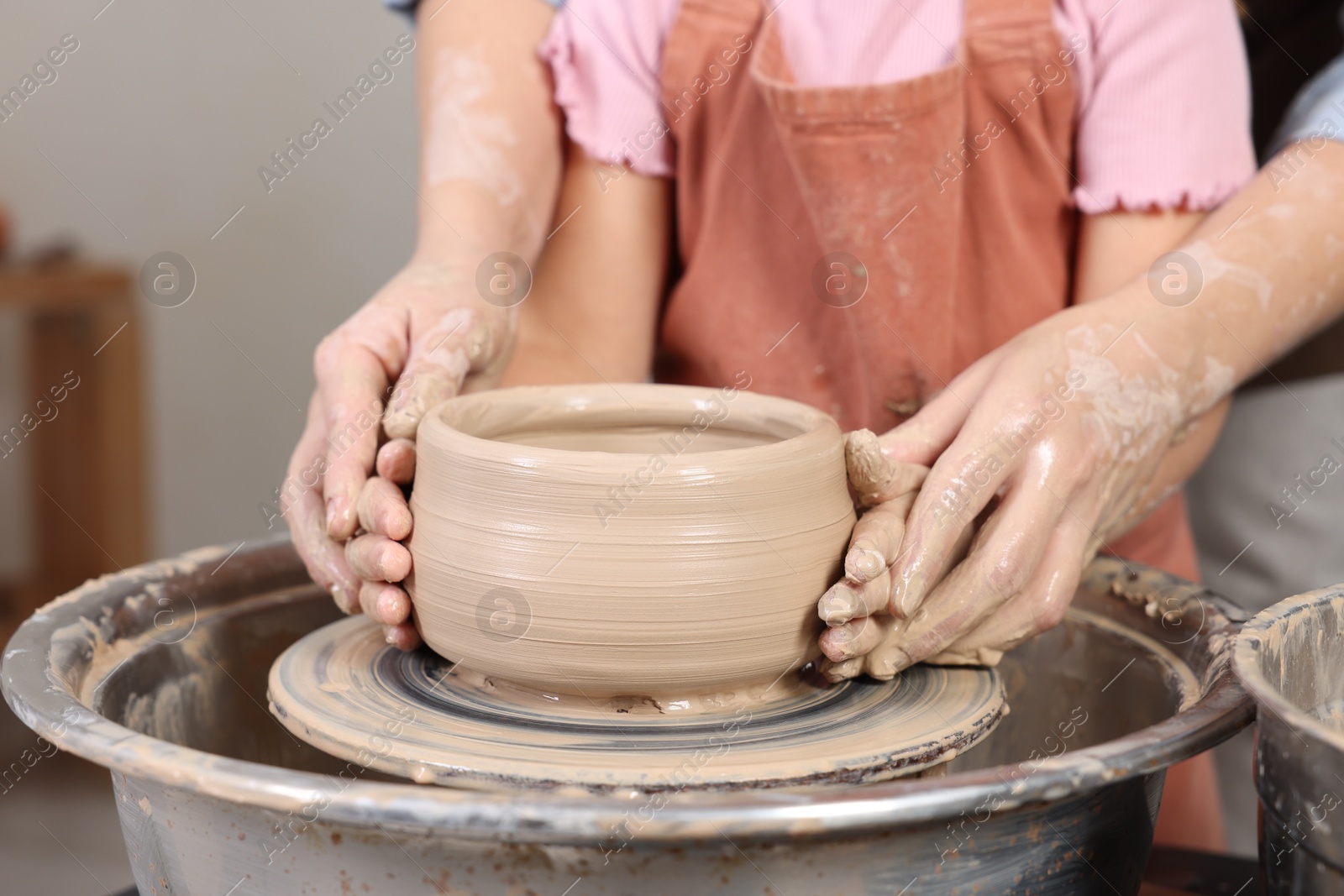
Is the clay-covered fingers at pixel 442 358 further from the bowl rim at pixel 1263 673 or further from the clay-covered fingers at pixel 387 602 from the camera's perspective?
the bowl rim at pixel 1263 673

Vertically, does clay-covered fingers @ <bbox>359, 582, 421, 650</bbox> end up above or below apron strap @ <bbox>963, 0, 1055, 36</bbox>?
below

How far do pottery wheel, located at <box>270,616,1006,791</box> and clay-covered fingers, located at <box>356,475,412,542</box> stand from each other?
0.12 meters

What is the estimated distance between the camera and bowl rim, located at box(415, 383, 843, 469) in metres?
0.83

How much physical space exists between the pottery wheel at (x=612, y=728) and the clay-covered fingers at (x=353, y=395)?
136 mm

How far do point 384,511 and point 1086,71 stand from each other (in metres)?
0.91

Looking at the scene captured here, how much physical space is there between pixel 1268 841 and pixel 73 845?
2578 millimetres

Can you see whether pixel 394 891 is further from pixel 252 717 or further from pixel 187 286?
pixel 187 286

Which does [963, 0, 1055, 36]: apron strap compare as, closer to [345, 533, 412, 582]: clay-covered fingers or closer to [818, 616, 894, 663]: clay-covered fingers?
[818, 616, 894, 663]: clay-covered fingers

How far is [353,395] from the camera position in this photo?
1021 mm

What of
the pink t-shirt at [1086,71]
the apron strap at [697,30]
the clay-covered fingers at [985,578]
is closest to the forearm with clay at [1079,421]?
the clay-covered fingers at [985,578]

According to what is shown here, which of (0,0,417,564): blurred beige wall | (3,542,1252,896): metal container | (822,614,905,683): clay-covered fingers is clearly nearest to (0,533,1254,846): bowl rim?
(3,542,1252,896): metal container

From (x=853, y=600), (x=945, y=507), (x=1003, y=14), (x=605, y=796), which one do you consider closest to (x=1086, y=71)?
(x=1003, y=14)

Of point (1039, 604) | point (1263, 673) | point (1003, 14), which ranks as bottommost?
point (1039, 604)

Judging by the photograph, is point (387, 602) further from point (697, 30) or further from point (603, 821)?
point (697, 30)
